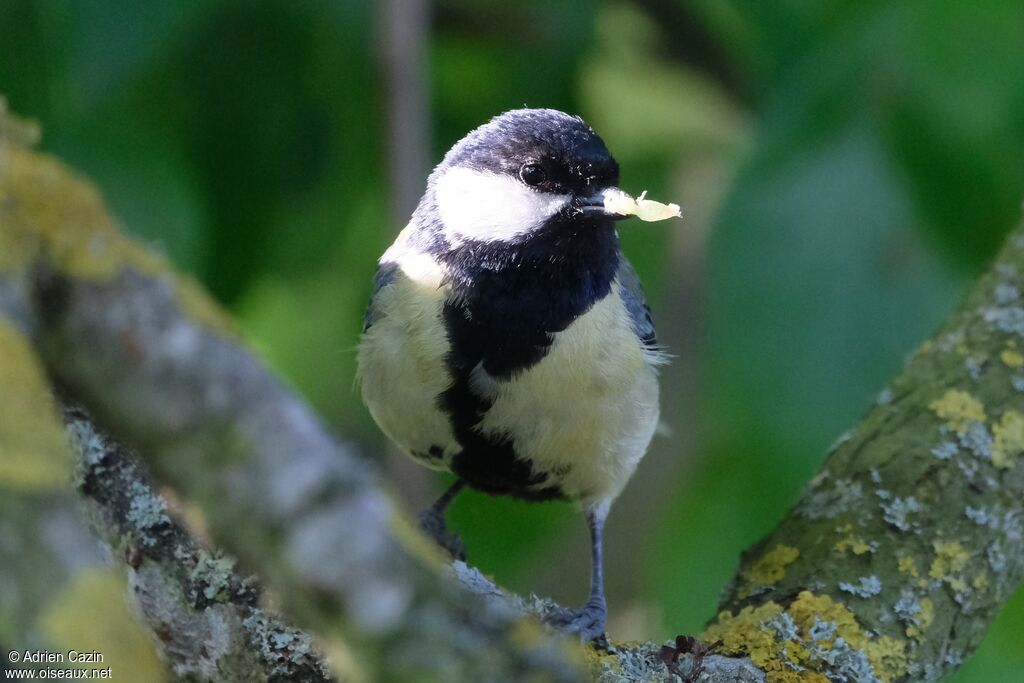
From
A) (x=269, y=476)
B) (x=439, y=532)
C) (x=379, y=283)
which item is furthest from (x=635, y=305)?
(x=269, y=476)

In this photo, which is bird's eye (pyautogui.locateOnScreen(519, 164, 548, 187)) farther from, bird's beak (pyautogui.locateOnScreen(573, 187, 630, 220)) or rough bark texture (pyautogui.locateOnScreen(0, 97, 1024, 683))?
rough bark texture (pyautogui.locateOnScreen(0, 97, 1024, 683))

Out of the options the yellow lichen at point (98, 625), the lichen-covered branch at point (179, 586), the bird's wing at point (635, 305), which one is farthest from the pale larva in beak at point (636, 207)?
the yellow lichen at point (98, 625)

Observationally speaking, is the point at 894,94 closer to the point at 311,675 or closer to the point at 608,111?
the point at 608,111

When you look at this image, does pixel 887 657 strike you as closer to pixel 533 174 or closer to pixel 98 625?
pixel 533 174

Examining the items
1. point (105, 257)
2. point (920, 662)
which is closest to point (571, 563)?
point (920, 662)

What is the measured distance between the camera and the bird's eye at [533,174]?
161 centimetres

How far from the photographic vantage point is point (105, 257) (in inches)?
21.2

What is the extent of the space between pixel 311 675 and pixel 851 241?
1.16 m

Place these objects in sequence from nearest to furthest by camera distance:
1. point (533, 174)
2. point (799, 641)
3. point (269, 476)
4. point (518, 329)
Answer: point (269, 476) → point (799, 641) → point (518, 329) → point (533, 174)

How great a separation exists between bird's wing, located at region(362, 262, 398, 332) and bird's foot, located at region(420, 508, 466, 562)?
41 cm

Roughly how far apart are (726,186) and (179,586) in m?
1.27

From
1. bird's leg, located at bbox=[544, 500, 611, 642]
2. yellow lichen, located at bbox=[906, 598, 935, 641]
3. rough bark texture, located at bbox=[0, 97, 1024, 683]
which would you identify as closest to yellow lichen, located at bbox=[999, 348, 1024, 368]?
yellow lichen, located at bbox=[906, 598, 935, 641]

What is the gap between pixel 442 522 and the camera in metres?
1.97

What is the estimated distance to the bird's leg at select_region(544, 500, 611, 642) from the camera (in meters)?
1.31
